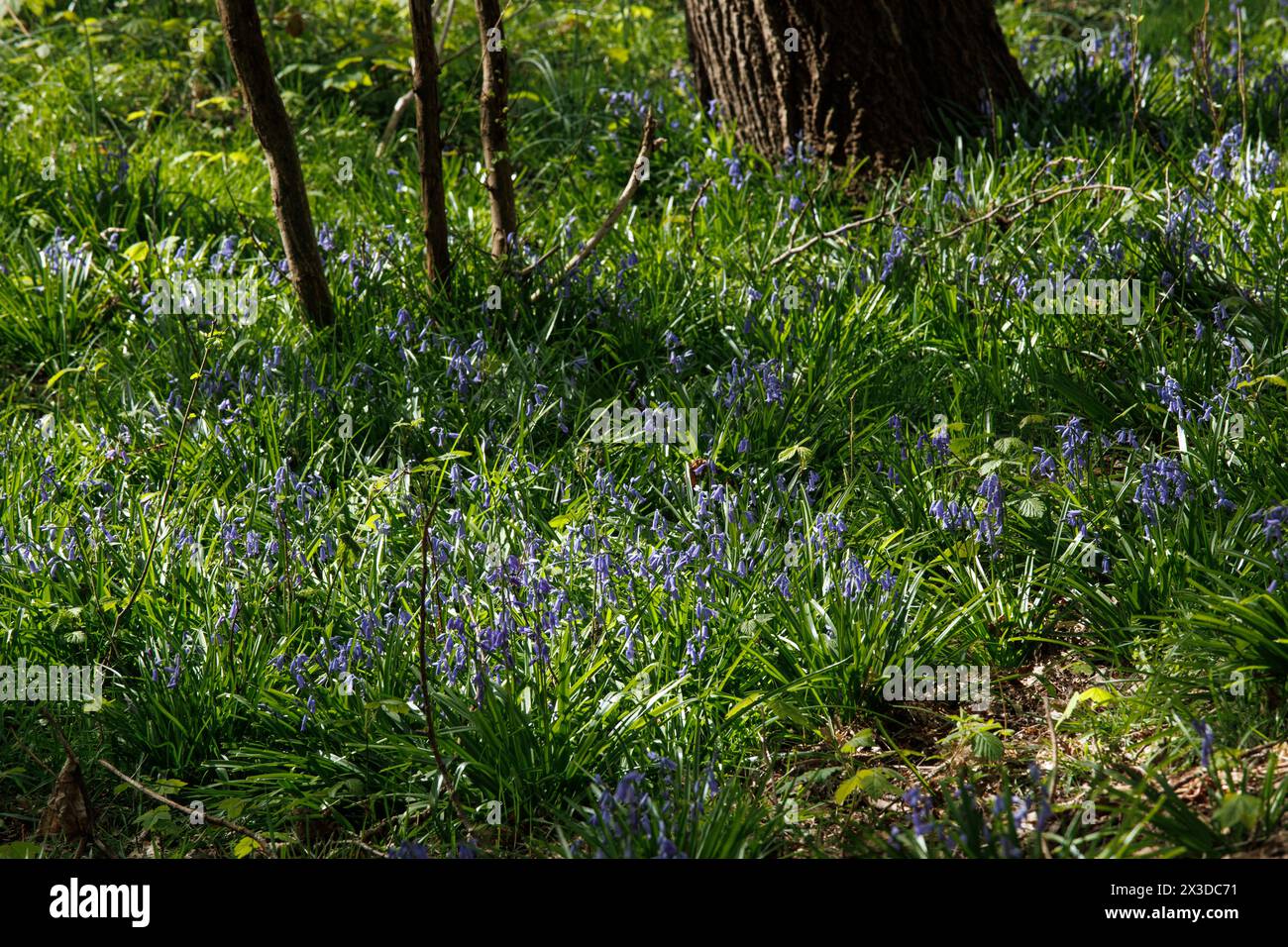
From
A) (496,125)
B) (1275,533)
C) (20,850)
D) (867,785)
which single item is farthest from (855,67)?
(20,850)

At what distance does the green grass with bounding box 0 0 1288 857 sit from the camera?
2881 mm

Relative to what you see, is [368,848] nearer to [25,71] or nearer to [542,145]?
[542,145]

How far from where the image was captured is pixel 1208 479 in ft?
11.3

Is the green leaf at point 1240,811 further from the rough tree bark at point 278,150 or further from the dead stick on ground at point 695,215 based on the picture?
the rough tree bark at point 278,150

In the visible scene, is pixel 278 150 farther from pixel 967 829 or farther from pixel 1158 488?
pixel 967 829

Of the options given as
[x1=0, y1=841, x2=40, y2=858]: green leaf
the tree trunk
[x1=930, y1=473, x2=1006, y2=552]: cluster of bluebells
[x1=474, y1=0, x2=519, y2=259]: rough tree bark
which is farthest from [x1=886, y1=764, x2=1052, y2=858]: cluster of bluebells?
the tree trunk

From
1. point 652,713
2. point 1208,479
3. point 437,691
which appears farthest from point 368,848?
point 1208,479

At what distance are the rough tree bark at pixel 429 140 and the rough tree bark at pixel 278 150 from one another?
434 mm

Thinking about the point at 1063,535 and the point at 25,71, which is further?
the point at 25,71

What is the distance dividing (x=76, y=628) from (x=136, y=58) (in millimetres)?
A: 5428

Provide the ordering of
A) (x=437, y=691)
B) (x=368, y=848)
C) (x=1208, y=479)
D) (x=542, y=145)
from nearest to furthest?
(x=368, y=848) < (x=437, y=691) < (x=1208, y=479) < (x=542, y=145)

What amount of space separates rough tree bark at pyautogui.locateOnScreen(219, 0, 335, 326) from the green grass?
18 cm

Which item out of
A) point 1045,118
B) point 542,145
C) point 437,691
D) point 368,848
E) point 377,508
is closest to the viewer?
point 368,848

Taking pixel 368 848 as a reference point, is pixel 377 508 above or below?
above
